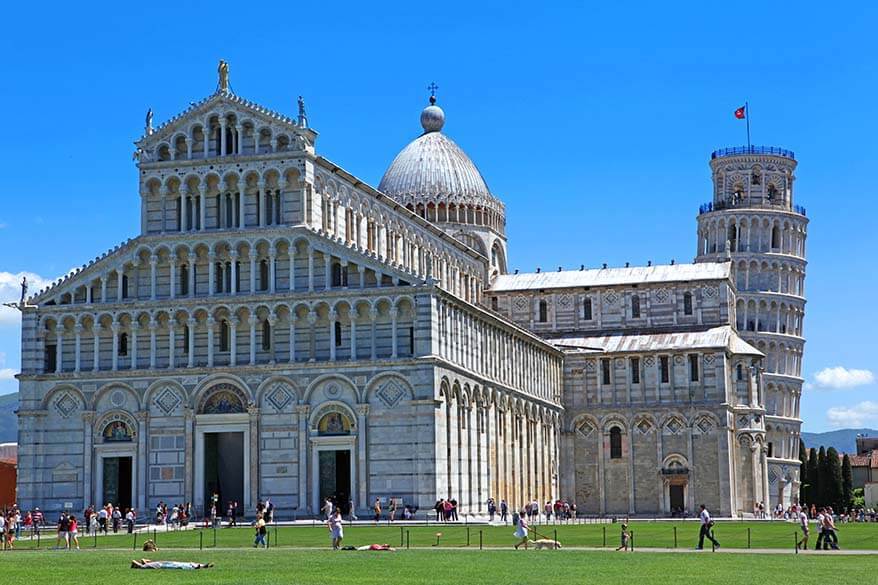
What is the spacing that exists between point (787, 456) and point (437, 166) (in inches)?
1687

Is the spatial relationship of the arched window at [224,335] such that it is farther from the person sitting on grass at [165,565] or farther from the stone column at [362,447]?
the person sitting on grass at [165,565]

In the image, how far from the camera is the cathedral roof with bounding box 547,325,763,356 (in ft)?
327

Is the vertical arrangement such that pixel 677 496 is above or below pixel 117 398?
below

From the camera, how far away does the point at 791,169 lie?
13688 centimetres

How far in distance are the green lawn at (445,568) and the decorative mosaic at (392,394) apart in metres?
22.8

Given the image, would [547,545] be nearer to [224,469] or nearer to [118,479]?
[224,469]

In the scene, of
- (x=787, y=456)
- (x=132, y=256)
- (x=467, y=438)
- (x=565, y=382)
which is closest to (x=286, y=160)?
(x=132, y=256)

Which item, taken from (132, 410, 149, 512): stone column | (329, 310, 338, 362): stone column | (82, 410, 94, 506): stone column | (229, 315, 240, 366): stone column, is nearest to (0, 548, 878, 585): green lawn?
(329, 310, 338, 362): stone column

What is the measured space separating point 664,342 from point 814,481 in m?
35.2

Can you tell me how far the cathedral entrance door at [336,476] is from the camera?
74.4 m

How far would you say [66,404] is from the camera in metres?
78.3

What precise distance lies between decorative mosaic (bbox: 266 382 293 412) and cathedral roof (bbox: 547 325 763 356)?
103 feet

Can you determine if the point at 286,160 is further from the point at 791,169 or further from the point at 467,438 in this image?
the point at 791,169

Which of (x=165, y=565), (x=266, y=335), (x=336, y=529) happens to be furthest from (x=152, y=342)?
(x=165, y=565)
